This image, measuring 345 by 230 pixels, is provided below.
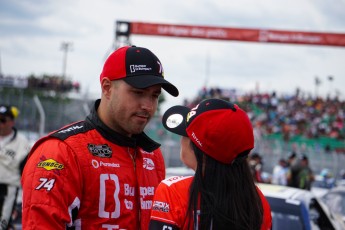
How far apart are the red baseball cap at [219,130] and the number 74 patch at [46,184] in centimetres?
61

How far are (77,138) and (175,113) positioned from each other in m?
0.48

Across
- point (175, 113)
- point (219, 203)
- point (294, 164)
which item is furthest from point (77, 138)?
point (294, 164)

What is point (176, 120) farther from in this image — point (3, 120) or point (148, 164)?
point (3, 120)

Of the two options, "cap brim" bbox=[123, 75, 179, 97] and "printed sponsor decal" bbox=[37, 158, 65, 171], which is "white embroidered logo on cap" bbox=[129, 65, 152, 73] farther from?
"printed sponsor decal" bbox=[37, 158, 65, 171]

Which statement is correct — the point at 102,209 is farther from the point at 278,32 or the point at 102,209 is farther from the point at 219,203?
the point at 278,32

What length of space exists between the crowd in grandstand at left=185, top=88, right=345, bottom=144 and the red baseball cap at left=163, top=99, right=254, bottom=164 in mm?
25512

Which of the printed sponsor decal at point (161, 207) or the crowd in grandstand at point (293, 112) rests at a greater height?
the printed sponsor decal at point (161, 207)

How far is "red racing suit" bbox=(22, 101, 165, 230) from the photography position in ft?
7.87

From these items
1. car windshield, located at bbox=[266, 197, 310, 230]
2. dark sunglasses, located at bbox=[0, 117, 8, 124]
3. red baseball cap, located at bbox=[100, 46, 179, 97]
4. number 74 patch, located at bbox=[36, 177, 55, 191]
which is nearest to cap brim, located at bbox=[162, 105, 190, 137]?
red baseball cap, located at bbox=[100, 46, 179, 97]

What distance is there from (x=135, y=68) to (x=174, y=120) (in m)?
0.30

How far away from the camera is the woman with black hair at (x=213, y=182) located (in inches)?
92.9

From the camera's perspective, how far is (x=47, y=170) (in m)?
2.44

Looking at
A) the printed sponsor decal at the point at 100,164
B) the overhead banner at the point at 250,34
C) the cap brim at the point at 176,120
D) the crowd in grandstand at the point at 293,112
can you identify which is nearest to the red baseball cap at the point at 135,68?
the cap brim at the point at 176,120

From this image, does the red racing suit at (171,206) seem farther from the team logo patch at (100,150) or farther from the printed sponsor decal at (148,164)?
the printed sponsor decal at (148,164)
